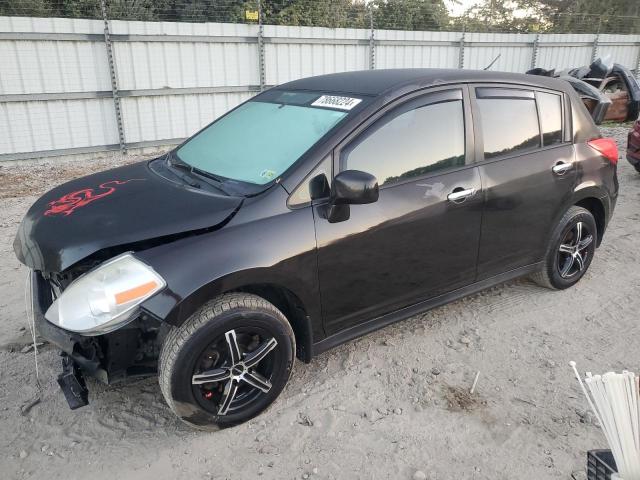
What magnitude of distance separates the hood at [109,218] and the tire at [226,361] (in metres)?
0.43

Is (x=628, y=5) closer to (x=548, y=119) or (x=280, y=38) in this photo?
(x=280, y=38)

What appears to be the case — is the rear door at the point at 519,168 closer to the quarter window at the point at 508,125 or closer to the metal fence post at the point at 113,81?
the quarter window at the point at 508,125

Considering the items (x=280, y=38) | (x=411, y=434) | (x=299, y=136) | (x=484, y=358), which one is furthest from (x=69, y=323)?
(x=280, y=38)

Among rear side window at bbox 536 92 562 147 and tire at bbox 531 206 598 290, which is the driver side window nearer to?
rear side window at bbox 536 92 562 147

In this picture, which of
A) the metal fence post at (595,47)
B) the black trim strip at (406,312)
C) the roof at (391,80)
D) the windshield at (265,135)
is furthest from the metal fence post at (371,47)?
the black trim strip at (406,312)

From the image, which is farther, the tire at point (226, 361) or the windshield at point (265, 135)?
the windshield at point (265, 135)

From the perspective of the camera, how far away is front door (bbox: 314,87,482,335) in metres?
2.88

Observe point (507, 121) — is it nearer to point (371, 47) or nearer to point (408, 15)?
point (371, 47)

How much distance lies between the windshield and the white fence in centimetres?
655

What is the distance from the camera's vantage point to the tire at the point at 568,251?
13.1ft

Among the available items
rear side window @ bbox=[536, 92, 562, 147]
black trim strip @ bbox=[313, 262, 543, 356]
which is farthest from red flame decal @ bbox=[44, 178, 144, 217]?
rear side window @ bbox=[536, 92, 562, 147]

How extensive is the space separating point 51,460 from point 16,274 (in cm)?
252

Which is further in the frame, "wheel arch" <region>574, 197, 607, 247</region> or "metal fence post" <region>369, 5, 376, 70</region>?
"metal fence post" <region>369, 5, 376, 70</region>

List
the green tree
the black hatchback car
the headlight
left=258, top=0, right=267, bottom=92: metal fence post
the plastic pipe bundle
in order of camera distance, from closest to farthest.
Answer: the plastic pipe bundle → the headlight → the black hatchback car → left=258, top=0, right=267, bottom=92: metal fence post → the green tree
